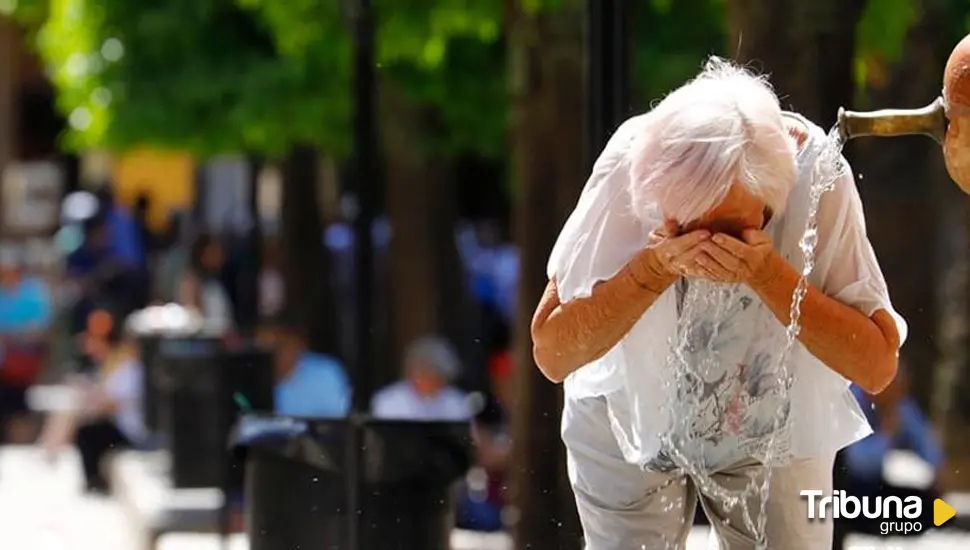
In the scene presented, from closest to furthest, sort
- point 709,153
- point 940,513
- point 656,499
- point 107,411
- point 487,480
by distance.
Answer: point 709,153, point 656,499, point 940,513, point 487,480, point 107,411

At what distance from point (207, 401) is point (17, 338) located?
746cm

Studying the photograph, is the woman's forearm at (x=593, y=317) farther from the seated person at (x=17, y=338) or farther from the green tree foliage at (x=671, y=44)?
the seated person at (x=17, y=338)

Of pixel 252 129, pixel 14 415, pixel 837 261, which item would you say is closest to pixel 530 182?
pixel 837 261

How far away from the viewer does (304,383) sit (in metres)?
10.7

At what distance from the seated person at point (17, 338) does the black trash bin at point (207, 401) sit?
674 cm

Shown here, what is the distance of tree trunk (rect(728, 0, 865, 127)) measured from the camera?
6.14m

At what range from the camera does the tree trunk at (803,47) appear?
20.1ft

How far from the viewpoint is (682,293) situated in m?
4.13

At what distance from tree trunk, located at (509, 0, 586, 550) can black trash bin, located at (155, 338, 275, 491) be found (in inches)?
72.1

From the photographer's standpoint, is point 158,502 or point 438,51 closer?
point 158,502

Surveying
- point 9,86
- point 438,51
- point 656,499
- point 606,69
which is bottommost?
point 656,499

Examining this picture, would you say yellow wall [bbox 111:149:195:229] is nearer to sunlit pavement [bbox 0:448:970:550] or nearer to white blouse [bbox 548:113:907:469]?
sunlit pavement [bbox 0:448:970:550]

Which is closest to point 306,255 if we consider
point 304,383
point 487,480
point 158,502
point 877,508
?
point 158,502

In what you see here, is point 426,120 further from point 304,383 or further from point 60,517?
point 304,383
